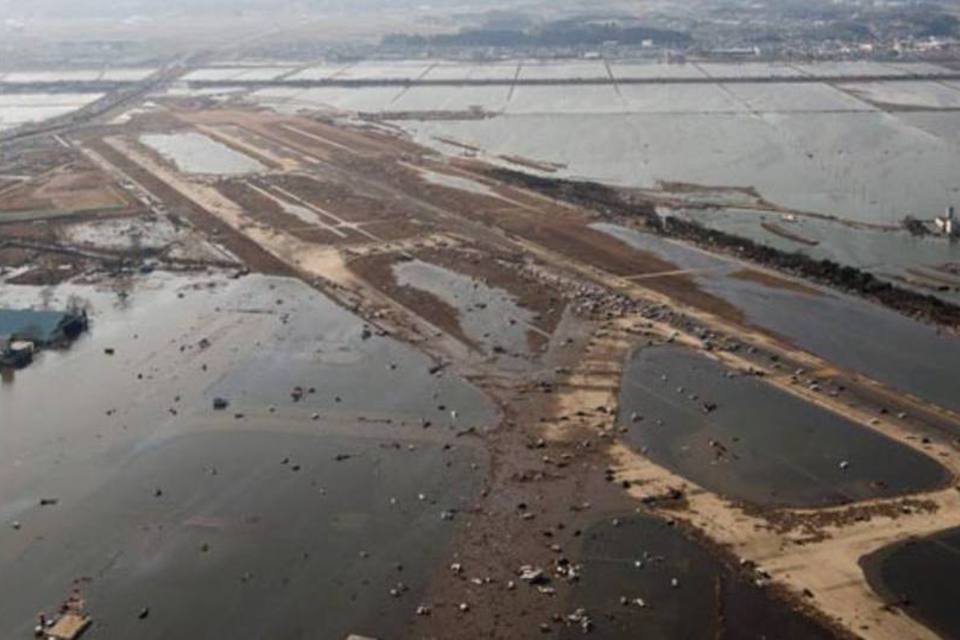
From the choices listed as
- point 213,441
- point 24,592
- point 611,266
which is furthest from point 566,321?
point 24,592

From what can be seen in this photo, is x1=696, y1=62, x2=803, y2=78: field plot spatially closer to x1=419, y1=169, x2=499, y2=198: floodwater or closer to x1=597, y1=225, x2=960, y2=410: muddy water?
x1=419, y1=169, x2=499, y2=198: floodwater

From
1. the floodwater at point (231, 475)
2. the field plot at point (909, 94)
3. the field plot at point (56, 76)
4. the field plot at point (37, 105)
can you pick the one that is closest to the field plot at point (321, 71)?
the field plot at point (37, 105)

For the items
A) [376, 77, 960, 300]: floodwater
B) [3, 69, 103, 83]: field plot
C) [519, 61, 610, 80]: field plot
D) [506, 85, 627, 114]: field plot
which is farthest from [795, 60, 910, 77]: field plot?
[3, 69, 103, 83]: field plot

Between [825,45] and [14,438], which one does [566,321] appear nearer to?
[14,438]

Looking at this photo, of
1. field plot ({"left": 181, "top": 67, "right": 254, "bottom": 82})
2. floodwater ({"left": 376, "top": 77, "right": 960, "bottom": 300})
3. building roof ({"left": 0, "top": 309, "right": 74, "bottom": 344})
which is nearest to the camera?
building roof ({"left": 0, "top": 309, "right": 74, "bottom": 344})

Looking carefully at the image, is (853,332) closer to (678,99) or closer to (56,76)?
(678,99)

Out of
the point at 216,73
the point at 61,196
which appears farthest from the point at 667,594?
the point at 216,73

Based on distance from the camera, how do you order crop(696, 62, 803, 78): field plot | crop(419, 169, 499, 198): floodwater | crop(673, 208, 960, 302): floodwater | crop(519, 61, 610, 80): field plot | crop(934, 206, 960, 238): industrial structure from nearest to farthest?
crop(673, 208, 960, 302): floodwater < crop(934, 206, 960, 238): industrial structure < crop(419, 169, 499, 198): floodwater < crop(696, 62, 803, 78): field plot < crop(519, 61, 610, 80): field plot
